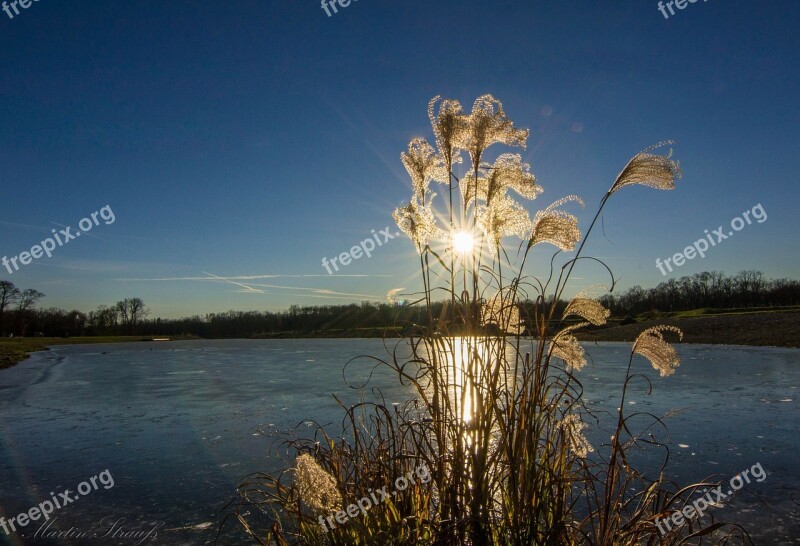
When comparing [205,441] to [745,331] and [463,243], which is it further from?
[745,331]

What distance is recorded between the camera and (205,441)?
21.2 ft

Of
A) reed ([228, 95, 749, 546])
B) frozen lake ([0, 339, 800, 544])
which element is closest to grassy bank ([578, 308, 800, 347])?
Answer: frozen lake ([0, 339, 800, 544])

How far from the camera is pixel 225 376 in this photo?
15.7 metres

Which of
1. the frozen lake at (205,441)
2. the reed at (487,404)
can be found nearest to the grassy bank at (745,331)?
the frozen lake at (205,441)

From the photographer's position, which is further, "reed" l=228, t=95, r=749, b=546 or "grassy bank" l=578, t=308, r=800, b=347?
"grassy bank" l=578, t=308, r=800, b=347

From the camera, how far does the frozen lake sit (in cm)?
382

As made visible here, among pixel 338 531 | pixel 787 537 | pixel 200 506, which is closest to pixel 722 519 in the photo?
pixel 787 537

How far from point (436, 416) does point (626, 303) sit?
75.6 meters

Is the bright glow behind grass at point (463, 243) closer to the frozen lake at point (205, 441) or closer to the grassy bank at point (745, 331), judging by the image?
the frozen lake at point (205, 441)

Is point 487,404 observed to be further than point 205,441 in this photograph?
No

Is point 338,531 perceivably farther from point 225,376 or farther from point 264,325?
point 264,325

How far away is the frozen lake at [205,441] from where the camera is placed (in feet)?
12.5

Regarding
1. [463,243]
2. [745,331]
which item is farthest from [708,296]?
[463,243]

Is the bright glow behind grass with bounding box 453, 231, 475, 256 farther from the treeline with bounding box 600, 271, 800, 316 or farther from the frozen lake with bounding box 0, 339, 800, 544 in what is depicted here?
the treeline with bounding box 600, 271, 800, 316
